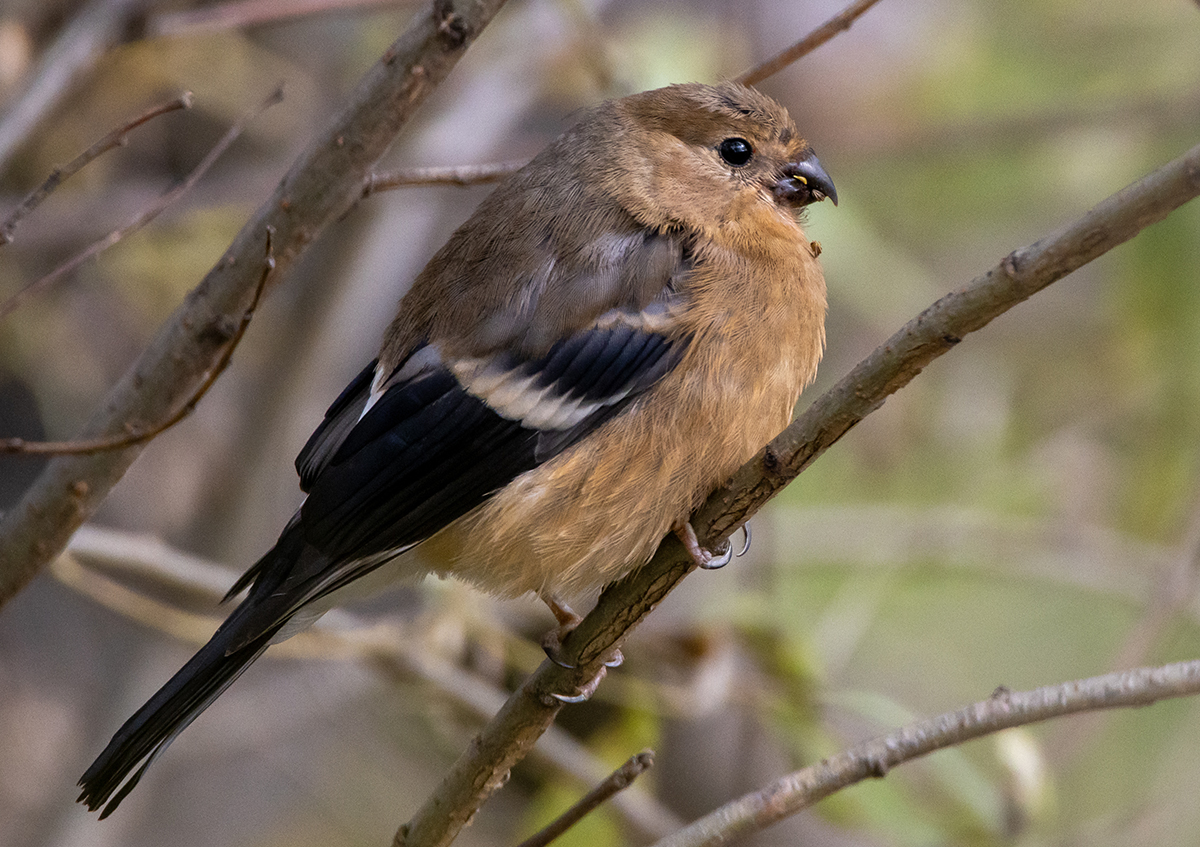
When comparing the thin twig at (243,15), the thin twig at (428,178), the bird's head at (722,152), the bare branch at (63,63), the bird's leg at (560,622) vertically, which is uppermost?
the bird's head at (722,152)

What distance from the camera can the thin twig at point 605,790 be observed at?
170cm

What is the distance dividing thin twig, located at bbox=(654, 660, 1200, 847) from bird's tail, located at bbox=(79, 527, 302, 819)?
2.48ft

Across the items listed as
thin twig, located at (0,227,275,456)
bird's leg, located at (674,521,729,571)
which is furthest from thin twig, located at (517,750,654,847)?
thin twig, located at (0,227,275,456)

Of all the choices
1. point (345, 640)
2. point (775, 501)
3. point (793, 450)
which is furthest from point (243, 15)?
point (775, 501)

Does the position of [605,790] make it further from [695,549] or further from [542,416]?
[542,416]

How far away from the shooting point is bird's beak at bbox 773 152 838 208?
8.64ft

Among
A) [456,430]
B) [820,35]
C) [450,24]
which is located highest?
[820,35]

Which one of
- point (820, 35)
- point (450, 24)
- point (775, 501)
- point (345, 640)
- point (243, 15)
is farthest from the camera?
point (775, 501)

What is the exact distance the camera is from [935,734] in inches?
70.0

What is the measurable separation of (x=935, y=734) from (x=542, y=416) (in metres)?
0.84

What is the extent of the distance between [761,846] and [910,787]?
1.13 metres

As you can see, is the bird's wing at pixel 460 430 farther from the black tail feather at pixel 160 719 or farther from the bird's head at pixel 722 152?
the bird's head at pixel 722 152

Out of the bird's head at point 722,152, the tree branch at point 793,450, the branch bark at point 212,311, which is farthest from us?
the bird's head at point 722,152

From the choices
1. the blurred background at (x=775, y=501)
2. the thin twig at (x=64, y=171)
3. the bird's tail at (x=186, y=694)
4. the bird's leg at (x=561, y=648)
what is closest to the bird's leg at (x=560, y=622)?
the bird's leg at (x=561, y=648)
